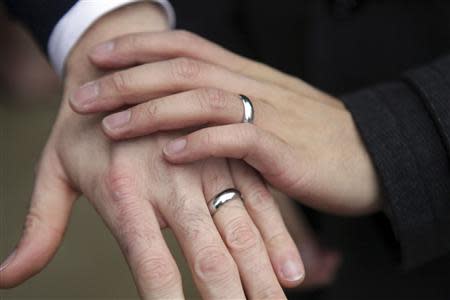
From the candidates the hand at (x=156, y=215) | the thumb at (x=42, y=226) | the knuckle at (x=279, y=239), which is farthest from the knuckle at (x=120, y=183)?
the knuckle at (x=279, y=239)

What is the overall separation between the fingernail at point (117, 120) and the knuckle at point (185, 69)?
92 millimetres

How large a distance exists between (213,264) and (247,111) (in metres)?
0.23

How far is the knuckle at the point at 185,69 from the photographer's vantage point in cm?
87

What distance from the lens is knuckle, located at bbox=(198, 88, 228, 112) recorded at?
830 millimetres

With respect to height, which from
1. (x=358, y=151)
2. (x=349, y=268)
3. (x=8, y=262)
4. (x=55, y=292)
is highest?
(x=358, y=151)

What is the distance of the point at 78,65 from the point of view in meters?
0.98

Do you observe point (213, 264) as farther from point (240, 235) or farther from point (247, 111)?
point (247, 111)

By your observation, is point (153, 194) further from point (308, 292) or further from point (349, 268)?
point (308, 292)

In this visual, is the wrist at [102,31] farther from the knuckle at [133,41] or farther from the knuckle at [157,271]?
the knuckle at [157,271]

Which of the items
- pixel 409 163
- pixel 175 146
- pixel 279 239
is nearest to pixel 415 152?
pixel 409 163

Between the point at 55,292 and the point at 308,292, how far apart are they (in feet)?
2.60

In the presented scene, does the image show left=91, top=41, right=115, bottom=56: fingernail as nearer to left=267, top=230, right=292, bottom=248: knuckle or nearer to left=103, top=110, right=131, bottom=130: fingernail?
left=103, top=110, right=131, bottom=130: fingernail

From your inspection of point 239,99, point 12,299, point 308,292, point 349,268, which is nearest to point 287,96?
point 239,99

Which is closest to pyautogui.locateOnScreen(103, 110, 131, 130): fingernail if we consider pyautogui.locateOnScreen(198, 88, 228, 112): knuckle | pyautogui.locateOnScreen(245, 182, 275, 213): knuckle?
pyautogui.locateOnScreen(198, 88, 228, 112): knuckle
